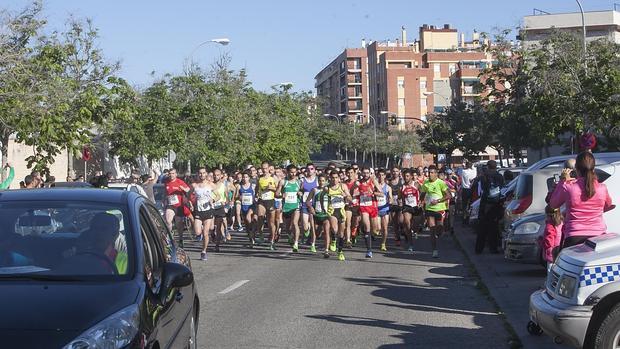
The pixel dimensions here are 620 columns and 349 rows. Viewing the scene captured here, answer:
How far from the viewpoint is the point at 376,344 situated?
30.3 ft

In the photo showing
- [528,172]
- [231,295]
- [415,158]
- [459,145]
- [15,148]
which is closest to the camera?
[231,295]

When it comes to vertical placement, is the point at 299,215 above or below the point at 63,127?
below

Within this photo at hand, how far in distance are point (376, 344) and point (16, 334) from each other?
5.02 m

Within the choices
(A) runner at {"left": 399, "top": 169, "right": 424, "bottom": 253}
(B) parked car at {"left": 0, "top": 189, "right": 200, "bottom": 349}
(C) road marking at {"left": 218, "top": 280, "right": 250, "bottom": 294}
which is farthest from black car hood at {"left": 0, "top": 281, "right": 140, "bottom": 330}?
(A) runner at {"left": 399, "top": 169, "right": 424, "bottom": 253}

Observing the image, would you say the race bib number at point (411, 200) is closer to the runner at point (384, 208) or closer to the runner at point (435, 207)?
the runner at point (384, 208)

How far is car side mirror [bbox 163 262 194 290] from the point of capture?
5.94 meters

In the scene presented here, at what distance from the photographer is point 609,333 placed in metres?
7.01

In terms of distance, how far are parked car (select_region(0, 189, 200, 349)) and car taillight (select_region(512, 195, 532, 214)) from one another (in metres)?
10.3

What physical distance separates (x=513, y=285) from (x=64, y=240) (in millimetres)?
9139

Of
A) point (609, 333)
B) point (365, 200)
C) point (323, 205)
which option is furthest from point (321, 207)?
point (609, 333)

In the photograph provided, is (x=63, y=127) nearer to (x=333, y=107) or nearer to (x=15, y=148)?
(x=15, y=148)

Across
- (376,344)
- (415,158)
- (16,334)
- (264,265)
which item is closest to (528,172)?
(264,265)

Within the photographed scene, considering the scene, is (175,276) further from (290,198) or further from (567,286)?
→ (290,198)

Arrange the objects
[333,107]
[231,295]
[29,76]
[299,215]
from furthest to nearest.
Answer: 1. [333,107]
2. [299,215]
3. [29,76]
4. [231,295]
